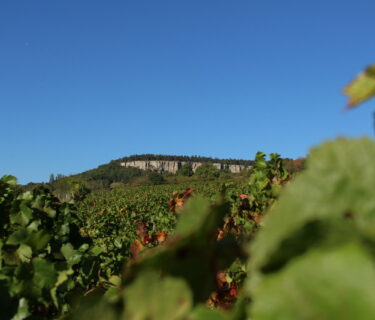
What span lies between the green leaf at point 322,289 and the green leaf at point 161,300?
0.14m

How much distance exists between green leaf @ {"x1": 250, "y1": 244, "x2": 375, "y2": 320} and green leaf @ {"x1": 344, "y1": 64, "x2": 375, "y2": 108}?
0.21 meters

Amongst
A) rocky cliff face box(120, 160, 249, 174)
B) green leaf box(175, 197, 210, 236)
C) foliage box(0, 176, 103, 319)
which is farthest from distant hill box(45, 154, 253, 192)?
green leaf box(175, 197, 210, 236)

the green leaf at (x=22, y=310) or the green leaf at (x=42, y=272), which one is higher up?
the green leaf at (x=42, y=272)

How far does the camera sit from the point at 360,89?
19.5 inches

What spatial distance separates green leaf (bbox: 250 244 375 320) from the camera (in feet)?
1.08

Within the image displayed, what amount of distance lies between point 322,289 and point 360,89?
0.25 meters

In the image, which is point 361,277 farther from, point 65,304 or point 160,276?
point 65,304

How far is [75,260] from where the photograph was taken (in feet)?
7.95

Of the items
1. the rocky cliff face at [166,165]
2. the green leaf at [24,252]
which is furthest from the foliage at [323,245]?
the rocky cliff face at [166,165]

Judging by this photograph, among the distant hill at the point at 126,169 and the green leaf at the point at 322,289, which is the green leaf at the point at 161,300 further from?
the distant hill at the point at 126,169

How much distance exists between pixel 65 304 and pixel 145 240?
1.61 metres

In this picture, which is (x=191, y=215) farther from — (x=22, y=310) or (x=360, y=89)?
(x=22, y=310)

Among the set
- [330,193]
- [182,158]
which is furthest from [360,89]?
[182,158]

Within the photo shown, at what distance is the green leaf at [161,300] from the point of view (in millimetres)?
495
